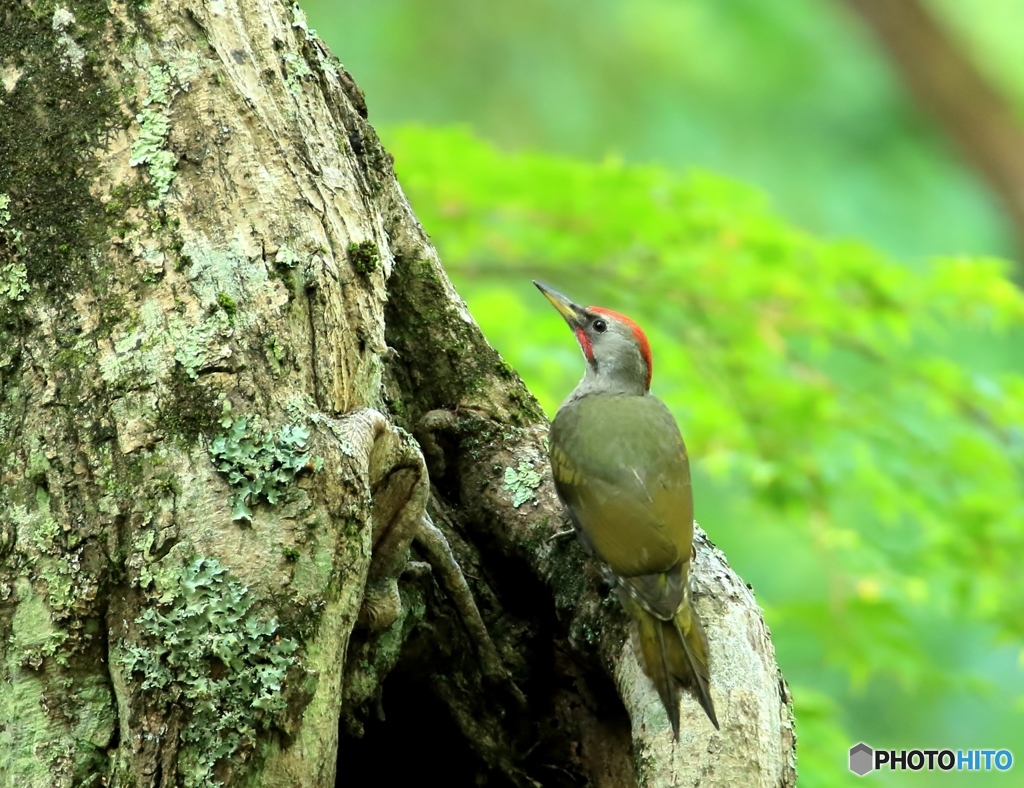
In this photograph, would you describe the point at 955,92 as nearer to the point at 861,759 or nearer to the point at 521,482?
the point at 861,759

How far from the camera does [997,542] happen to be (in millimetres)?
4449

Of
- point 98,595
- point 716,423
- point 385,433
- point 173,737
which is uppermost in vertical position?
point 716,423

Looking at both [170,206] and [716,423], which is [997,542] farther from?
[170,206]

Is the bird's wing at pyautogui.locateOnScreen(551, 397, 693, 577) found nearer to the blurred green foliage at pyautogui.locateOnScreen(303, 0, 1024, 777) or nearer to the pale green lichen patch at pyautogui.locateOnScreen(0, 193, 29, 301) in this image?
the blurred green foliage at pyautogui.locateOnScreen(303, 0, 1024, 777)

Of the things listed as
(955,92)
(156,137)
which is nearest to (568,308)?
(156,137)

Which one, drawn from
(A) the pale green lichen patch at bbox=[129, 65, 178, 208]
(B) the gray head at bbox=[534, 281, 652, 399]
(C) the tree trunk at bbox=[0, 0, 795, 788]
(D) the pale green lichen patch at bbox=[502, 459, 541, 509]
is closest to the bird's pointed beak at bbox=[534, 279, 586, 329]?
(B) the gray head at bbox=[534, 281, 652, 399]

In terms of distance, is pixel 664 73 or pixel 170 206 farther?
pixel 664 73

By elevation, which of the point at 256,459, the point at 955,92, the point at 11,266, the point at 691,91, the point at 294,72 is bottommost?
the point at 256,459

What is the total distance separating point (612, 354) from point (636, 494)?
0.93 metres

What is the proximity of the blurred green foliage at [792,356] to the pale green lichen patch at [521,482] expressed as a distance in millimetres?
1483

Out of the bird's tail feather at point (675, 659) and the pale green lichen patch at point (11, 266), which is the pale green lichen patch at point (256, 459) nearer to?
the pale green lichen patch at point (11, 266)

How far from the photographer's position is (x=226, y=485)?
84.7 inches

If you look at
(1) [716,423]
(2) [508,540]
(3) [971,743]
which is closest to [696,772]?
(2) [508,540]

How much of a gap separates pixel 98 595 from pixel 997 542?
355 centimetres
